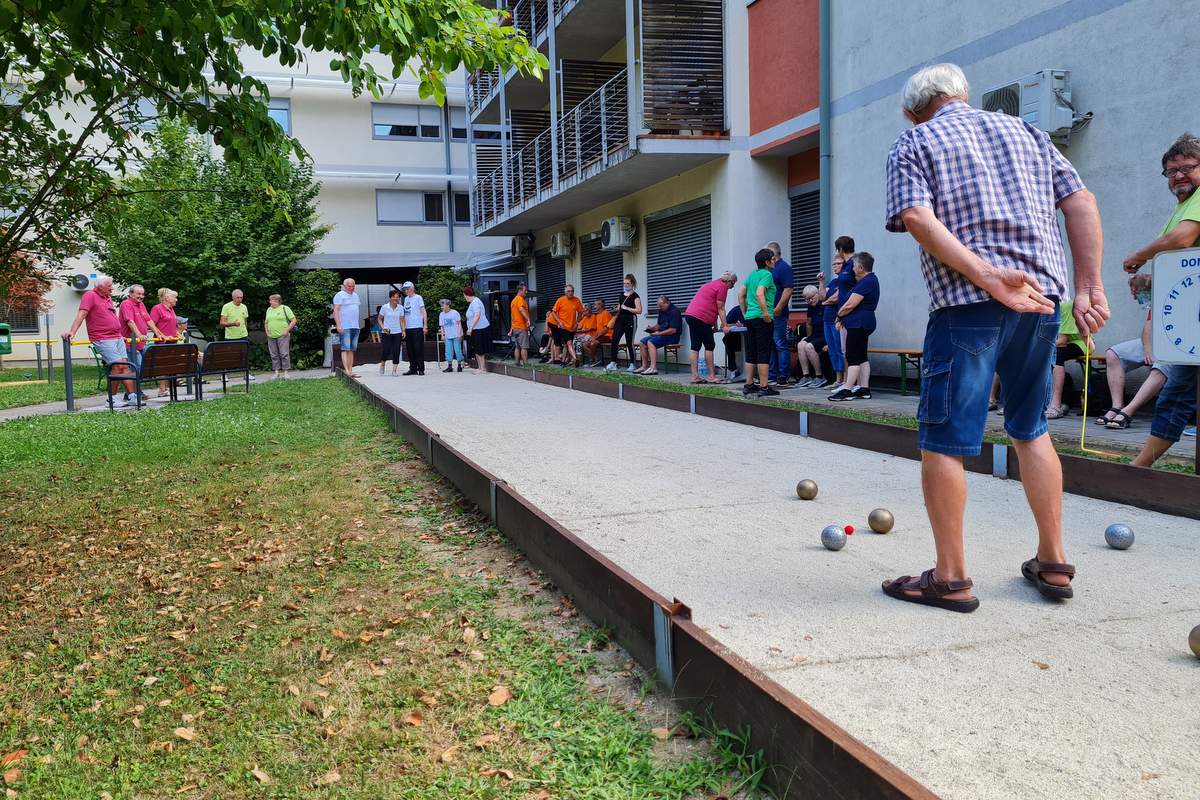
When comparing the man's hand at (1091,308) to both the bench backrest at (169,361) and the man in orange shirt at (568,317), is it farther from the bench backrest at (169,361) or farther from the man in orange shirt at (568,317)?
the man in orange shirt at (568,317)

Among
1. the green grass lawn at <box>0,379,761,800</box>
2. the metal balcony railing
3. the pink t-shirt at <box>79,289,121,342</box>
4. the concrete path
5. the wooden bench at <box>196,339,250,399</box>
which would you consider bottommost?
the green grass lawn at <box>0,379,761,800</box>

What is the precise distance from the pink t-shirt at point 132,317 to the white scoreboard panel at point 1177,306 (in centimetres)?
1326

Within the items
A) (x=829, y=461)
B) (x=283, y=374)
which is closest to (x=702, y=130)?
(x=829, y=461)

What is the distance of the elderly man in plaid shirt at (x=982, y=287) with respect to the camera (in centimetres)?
342

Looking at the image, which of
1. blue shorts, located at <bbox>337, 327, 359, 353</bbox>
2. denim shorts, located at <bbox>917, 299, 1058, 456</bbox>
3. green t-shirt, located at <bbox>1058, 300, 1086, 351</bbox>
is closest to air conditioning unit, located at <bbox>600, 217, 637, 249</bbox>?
blue shorts, located at <bbox>337, 327, 359, 353</bbox>

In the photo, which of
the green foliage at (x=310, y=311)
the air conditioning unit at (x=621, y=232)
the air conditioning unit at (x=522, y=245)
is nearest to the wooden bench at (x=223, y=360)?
the air conditioning unit at (x=621, y=232)

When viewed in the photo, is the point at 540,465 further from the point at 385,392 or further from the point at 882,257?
the point at 385,392

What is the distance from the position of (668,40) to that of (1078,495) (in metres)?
12.7

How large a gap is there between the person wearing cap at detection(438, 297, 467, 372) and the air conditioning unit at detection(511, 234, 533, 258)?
8.28m

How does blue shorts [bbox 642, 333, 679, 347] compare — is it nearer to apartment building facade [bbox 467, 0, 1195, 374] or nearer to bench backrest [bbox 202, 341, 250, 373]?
apartment building facade [bbox 467, 0, 1195, 374]

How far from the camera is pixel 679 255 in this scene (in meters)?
18.7

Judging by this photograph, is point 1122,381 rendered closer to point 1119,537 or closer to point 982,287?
point 1119,537

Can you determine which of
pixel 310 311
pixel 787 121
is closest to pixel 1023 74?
pixel 787 121

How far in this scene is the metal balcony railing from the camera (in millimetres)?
17641
